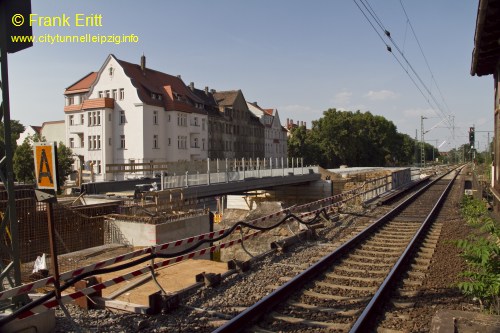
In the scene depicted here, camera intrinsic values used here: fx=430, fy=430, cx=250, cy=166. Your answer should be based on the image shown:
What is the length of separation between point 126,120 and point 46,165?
45.2 m

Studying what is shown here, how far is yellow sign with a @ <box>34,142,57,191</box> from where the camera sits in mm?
4688

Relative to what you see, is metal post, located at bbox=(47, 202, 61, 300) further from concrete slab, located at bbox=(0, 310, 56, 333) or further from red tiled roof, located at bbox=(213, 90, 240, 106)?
red tiled roof, located at bbox=(213, 90, 240, 106)

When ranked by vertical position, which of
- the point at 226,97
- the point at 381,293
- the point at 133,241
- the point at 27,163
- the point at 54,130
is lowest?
the point at 133,241

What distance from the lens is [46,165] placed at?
4.76m

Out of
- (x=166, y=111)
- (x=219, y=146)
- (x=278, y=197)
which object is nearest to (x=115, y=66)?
(x=166, y=111)

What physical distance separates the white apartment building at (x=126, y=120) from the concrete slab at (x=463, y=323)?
43.9 meters

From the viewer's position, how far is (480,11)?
8555 millimetres

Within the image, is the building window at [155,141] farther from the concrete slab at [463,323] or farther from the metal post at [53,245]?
the concrete slab at [463,323]

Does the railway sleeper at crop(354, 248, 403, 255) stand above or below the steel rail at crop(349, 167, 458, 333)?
below

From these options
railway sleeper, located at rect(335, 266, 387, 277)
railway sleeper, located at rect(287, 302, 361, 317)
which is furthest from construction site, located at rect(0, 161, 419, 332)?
railway sleeper, located at rect(335, 266, 387, 277)

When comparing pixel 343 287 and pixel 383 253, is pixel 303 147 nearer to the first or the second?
pixel 383 253

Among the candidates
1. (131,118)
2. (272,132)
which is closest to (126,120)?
(131,118)

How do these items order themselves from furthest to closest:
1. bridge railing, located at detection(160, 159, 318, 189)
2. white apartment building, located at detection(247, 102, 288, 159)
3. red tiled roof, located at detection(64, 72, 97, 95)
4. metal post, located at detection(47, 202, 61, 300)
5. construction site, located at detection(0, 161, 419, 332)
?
white apartment building, located at detection(247, 102, 288, 159) < red tiled roof, located at detection(64, 72, 97, 95) < bridge railing, located at detection(160, 159, 318, 189) < construction site, located at detection(0, 161, 419, 332) < metal post, located at detection(47, 202, 61, 300)

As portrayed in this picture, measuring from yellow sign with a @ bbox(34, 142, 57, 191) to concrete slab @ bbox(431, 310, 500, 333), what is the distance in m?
4.55
